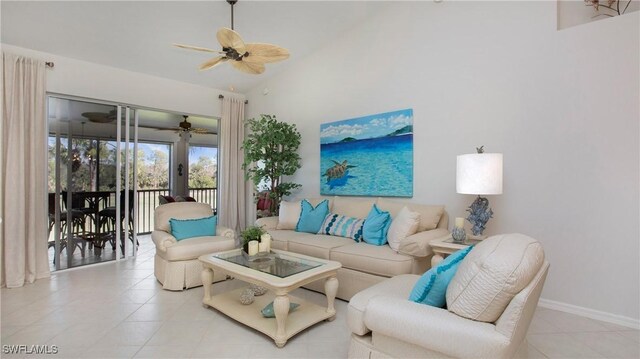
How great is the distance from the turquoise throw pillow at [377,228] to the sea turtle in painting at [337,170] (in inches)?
40.5

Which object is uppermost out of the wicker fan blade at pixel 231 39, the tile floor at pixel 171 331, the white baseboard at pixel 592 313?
the wicker fan blade at pixel 231 39

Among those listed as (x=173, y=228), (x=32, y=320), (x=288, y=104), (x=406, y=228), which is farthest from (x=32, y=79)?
(x=406, y=228)

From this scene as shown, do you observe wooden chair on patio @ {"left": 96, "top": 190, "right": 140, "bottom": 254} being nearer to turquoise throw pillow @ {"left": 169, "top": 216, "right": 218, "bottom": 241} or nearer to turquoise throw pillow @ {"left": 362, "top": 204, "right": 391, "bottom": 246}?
turquoise throw pillow @ {"left": 169, "top": 216, "right": 218, "bottom": 241}

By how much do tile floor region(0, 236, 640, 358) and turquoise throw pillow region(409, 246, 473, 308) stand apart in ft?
1.98

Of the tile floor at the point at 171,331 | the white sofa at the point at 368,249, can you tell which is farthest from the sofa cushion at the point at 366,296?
the white sofa at the point at 368,249

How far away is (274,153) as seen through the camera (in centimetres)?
459

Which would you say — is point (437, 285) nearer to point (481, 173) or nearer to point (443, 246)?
point (443, 246)

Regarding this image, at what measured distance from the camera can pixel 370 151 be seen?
157 inches

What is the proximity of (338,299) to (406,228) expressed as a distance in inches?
37.2

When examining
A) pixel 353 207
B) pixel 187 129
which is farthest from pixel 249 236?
pixel 187 129

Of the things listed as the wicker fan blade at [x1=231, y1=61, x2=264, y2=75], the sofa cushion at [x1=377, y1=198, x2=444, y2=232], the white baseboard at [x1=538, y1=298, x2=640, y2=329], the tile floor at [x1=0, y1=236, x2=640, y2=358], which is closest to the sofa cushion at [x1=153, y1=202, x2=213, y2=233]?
the tile floor at [x1=0, y1=236, x2=640, y2=358]

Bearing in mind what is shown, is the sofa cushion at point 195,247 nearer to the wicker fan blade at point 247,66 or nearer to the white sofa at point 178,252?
the white sofa at point 178,252

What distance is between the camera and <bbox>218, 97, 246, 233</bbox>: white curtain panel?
17.9 feet

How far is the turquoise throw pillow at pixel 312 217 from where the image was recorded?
12.8ft
